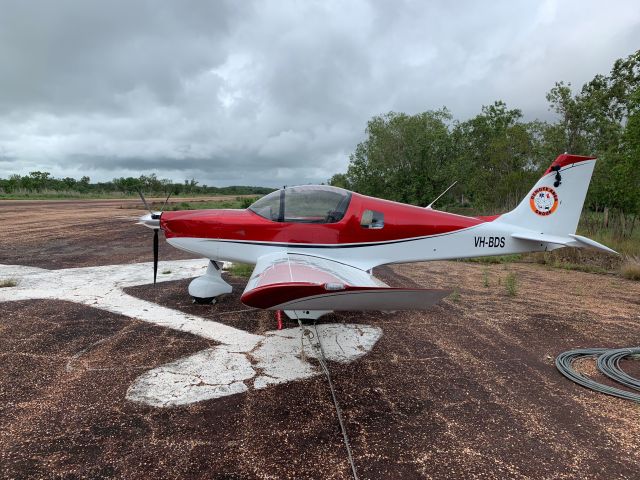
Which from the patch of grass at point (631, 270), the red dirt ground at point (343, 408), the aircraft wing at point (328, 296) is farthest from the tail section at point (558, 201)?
the patch of grass at point (631, 270)

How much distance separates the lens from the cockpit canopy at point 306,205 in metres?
5.36

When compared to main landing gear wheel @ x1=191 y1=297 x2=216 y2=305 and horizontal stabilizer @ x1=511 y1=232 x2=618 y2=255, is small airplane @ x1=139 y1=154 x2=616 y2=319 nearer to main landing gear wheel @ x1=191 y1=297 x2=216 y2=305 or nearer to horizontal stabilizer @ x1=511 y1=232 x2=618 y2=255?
horizontal stabilizer @ x1=511 y1=232 x2=618 y2=255

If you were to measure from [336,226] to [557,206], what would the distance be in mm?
3904

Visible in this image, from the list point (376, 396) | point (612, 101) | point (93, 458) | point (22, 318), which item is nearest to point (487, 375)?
point (376, 396)

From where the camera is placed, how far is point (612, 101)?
866 inches

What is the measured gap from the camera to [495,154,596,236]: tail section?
19.7 feet

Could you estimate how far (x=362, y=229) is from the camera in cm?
538

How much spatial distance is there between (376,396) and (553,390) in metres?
2.00

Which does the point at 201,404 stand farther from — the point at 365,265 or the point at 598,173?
the point at 598,173

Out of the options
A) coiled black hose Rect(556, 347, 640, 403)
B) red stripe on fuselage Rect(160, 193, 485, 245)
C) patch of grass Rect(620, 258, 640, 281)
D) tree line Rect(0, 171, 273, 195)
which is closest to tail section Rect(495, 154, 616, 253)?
red stripe on fuselage Rect(160, 193, 485, 245)

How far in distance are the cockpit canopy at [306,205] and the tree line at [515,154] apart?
11040 mm

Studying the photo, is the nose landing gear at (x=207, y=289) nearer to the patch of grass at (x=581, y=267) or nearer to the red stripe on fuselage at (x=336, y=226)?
the red stripe on fuselage at (x=336, y=226)

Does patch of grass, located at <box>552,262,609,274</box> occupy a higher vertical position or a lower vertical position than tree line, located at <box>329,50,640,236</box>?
lower

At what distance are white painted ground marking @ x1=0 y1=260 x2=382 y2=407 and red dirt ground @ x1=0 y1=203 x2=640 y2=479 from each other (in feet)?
0.64
